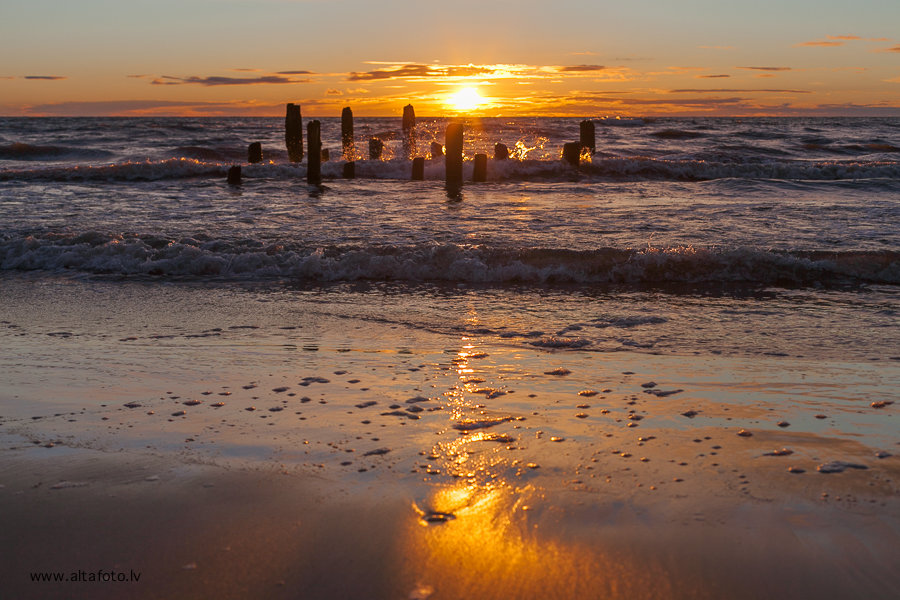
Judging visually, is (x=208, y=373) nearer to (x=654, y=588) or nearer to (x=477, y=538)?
(x=477, y=538)

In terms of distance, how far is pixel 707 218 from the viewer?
1230 cm

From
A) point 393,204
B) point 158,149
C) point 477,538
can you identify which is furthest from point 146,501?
point 158,149

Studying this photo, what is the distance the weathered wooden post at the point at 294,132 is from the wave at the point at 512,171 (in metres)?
3.58

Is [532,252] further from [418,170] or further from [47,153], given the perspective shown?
[47,153]

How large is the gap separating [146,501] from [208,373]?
1.88m

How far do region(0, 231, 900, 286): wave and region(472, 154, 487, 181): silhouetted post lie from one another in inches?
434

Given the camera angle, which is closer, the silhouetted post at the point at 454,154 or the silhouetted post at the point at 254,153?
the silhouetted post at the point at 454,154

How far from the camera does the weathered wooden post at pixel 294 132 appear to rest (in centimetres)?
2552

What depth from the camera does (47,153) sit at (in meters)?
32.8

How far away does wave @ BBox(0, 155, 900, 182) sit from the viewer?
21000 millimetres

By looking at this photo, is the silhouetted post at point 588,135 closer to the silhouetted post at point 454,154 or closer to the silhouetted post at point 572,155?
the silhouetted post at point 572,155

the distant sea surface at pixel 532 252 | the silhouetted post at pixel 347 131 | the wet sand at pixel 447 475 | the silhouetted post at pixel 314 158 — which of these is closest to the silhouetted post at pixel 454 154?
the distant sea surface at pixel 532 252

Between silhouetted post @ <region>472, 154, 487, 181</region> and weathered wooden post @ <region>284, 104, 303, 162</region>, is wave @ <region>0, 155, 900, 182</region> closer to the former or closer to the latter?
silhouetted post @ <region>472, 154, 487, 181</region>

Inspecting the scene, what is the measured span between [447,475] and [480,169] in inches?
702
